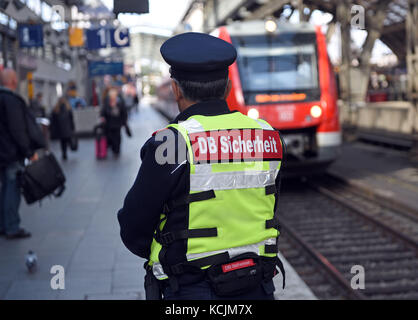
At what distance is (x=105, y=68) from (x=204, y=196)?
65.3 feet

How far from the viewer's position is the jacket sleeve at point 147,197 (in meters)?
2.03

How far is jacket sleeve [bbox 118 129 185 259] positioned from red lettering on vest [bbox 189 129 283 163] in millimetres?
85

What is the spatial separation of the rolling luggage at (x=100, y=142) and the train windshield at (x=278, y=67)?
500cm

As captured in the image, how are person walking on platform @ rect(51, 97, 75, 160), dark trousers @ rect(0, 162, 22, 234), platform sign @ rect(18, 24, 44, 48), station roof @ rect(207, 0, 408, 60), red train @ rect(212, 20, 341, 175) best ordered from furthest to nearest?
station roof @ rect(207, 0, 408, 60)
platform sign @ rect(18, 24, 44, 48)
person walking on platform @ rect(51, 97, 75, 160)
red train @ rect(212, 20, 341, 175)
dark trousers @ rect(0, 162, 22, 234)

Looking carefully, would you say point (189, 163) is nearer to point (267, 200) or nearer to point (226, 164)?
point (226, 164)

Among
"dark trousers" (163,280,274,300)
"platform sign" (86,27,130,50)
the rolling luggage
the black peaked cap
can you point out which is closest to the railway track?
"dark trousers" (163,280,274,300)

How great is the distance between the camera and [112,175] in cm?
1171

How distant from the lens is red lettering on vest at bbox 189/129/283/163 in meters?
2.06

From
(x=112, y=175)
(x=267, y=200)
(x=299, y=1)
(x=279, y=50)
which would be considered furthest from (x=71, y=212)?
(x=299, y=1)

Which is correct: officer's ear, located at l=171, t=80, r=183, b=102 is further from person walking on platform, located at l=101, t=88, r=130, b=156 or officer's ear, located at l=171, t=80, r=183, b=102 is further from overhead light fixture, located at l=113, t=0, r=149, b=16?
person walking on platform, located at l=101, t=88, r=130, b=156

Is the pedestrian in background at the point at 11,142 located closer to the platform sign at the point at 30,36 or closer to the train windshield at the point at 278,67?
the train windshield at the point at 278,67

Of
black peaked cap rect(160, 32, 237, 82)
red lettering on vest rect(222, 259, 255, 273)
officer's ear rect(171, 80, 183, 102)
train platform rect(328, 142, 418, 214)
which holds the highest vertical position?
black peaked cap rect(160, 32, 237, 82)

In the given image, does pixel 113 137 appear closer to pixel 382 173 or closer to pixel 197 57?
pixel 382 173

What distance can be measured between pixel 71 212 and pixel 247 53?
3959 mm
